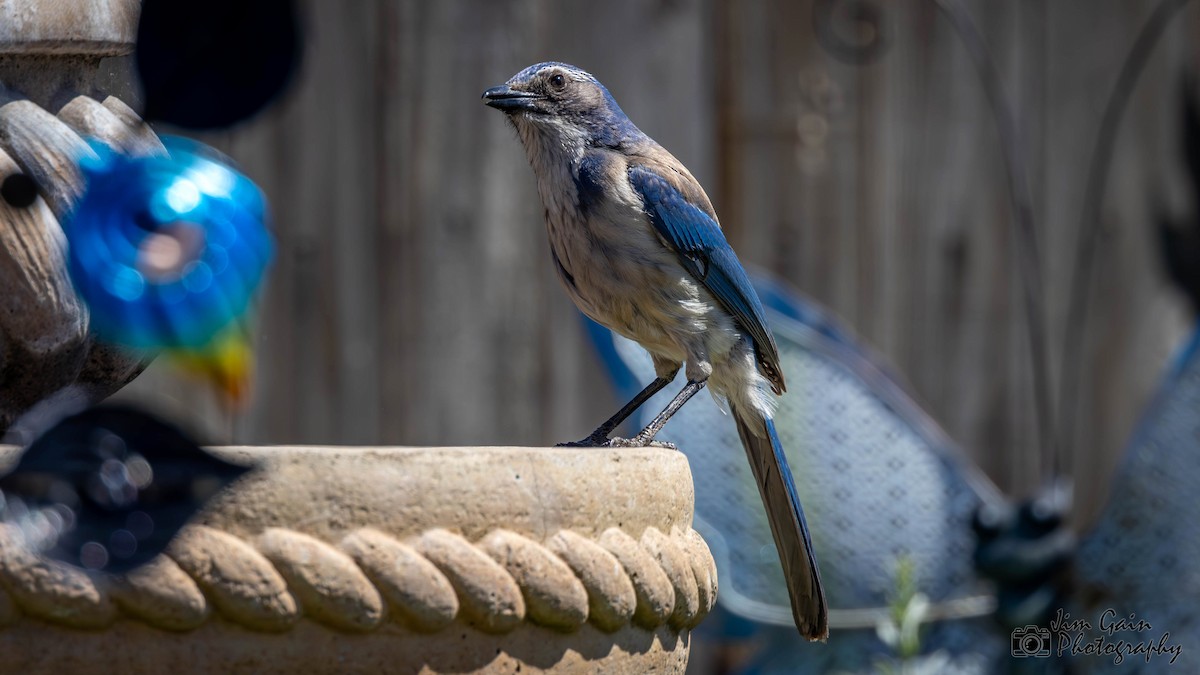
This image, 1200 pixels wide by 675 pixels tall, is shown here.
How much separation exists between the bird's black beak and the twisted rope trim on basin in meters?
1.21

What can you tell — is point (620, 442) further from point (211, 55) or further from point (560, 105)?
point (211, 55)

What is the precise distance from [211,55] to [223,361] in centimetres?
32

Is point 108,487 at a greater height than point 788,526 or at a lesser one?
greater

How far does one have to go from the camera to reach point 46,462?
4.36ft

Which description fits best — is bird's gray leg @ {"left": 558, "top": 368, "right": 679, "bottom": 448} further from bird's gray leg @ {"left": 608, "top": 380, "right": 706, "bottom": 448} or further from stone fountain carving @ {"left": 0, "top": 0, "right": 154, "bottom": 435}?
stone fountain carving @ {"left": 0, "top": 0, "right": 154, "bottom": 435}

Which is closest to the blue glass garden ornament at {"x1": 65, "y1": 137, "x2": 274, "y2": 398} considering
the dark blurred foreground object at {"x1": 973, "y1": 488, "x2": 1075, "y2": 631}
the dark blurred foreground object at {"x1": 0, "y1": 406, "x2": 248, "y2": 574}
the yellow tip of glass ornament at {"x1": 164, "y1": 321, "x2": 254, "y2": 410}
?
the yellow tip of glass ornament at {"x1": 164, "y1": 321, "x2": 254, "y2": 410}

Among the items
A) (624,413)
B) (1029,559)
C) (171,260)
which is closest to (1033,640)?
(1029,559)

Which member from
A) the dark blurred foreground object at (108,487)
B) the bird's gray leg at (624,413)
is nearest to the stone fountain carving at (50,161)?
the dark blurred foreground object at (108,487)

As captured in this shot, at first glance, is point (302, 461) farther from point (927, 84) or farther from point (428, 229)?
point (927, 84)

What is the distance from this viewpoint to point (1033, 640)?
3.48 metres

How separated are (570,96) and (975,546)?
68.7 inches

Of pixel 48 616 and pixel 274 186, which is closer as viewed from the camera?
pixel 48 616

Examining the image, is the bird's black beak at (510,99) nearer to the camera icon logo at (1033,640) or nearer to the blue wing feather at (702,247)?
the blue wing feather at (702,247)

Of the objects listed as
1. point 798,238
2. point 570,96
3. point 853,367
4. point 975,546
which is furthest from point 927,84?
point 570,96
